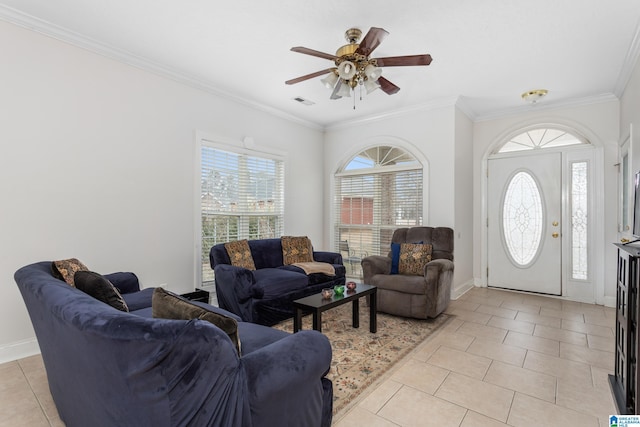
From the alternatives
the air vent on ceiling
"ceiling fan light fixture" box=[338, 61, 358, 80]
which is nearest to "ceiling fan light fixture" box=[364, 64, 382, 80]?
"ceiling fan light fixture" box=[338, 61, 358, 80]

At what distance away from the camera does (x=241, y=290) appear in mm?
3438

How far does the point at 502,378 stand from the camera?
8.21ft

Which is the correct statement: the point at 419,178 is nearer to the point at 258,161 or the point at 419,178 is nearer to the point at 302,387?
the point at 258,161

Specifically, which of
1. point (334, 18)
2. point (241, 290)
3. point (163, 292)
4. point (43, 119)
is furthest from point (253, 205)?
point (163, 292)

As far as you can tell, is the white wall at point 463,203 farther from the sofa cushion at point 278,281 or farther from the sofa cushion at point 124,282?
the sofa cushion at point 124,282

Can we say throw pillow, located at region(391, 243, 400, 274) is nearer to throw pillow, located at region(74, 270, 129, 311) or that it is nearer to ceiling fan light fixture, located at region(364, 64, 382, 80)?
ceiling fan light fixture, located at region(364, 64, 382, 80)

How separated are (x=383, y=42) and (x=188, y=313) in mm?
2985

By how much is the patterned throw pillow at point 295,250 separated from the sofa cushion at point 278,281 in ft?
1.48

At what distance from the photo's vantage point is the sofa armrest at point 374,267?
165 inches

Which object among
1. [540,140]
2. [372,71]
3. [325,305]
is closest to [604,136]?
[540,140]

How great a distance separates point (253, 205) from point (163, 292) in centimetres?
340

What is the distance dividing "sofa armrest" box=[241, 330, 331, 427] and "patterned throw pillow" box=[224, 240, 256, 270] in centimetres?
256

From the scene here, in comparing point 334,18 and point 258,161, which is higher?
point 334,18

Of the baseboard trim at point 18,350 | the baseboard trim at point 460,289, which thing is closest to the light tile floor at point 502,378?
the baseboard trim at point 460,289
